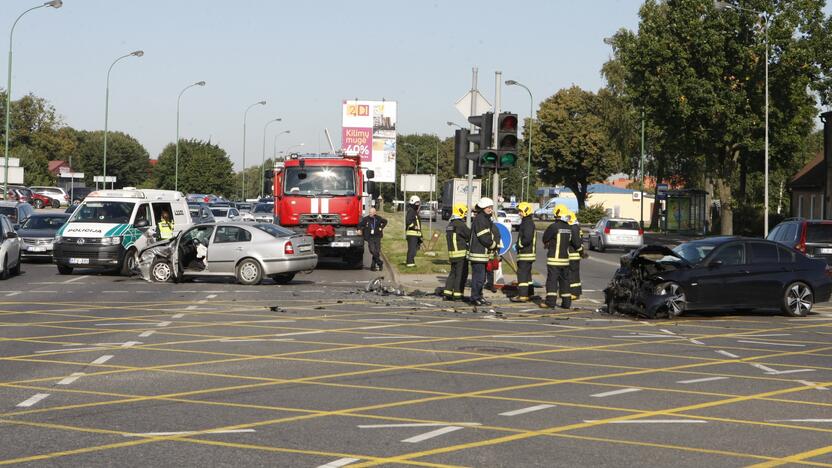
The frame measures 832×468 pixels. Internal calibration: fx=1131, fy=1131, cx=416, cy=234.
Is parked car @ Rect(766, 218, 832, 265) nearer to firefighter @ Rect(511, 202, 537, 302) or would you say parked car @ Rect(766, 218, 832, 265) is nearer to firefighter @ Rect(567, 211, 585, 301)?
firefighter @ Rect(567, 211, 585, 301)

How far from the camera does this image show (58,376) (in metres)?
11.1

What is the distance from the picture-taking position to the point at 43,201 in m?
75.6

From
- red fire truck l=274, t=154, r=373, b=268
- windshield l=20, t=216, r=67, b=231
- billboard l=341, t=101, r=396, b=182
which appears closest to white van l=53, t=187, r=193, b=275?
red fire truck l=274, t=154, r=373, b=268

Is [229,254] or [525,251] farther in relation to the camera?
[229,254]

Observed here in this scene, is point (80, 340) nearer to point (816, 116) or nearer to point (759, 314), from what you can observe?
point (759, 314)

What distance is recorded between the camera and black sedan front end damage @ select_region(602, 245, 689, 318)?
18.8 m

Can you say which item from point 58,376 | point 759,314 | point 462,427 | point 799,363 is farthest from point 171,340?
point 759,314

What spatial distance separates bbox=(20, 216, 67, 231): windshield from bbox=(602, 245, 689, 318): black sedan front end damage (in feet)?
60.7

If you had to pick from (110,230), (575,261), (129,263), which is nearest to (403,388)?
(575,261)

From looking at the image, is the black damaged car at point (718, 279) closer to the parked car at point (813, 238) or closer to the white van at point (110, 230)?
the parked car at point (813, 238)

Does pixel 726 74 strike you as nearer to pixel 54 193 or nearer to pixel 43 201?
pixel 43 201

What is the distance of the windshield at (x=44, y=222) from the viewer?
3195 cm

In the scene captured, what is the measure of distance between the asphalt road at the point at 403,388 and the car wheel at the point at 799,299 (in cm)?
52

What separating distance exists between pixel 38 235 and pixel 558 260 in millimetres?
17162
